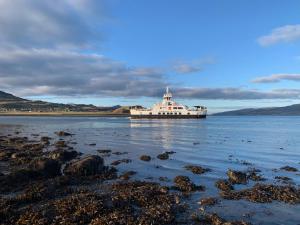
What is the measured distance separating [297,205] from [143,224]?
24.7 feet

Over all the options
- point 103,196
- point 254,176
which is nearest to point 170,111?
point 254,176

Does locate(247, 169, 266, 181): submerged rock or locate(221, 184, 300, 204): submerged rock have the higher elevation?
locate(221, 184, 300, 204): submerged rock

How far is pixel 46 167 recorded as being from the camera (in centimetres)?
2053

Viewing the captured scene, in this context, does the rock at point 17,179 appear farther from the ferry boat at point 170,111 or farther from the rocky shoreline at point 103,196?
the ferry boat at point 170,111

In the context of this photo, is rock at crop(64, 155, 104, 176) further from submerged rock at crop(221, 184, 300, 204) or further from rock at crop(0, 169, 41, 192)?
submerged rock at crop(221, 184, 300, 204)

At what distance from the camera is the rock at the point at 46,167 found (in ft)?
66.4

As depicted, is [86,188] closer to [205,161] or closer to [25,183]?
[25,183]

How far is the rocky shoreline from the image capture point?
12.5 metres

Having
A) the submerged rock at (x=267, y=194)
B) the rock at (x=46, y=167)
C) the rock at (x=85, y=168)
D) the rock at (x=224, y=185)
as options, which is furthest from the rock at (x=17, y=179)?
the submerged rock at (x=267, y=194)

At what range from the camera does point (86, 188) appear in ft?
57.2

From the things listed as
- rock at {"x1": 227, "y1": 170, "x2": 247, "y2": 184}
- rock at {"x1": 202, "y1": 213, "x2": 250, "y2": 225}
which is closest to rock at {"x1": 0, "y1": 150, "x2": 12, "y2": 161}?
rock at {"x1": 227, "y1": 170, "x2": 247, "y2": 184}

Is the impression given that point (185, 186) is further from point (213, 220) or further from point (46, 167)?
point (46, 167)

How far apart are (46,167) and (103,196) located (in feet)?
21.6

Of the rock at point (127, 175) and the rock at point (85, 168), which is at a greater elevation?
the rock at point (85, 168)
